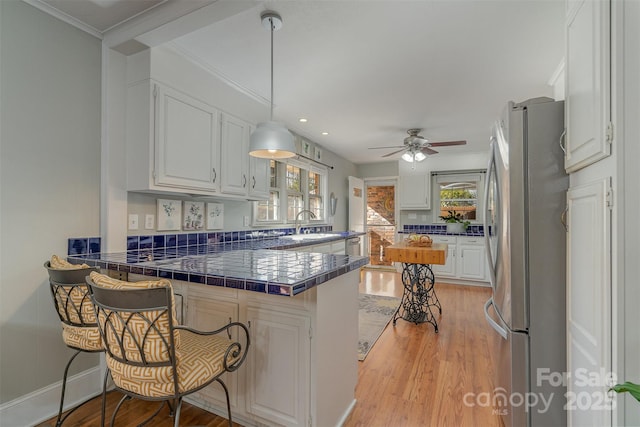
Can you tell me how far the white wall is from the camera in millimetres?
1636

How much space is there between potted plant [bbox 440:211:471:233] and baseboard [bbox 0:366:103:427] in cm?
544

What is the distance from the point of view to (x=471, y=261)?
516 centimetres

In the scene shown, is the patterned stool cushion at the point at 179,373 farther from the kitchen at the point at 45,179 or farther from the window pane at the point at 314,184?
the window pane at the point at 314,184

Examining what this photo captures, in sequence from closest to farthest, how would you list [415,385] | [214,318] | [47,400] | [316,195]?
[214,318] → [47,400] → [415,385] → [316,195]

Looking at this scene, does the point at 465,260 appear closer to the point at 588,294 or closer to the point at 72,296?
the point at 588,294

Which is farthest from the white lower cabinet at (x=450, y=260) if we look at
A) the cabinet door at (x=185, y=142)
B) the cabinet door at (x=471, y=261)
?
the cabinet door at (x=185, y=142)

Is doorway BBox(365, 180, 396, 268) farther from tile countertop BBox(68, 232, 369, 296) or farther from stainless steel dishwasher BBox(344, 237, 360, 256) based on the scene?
tile countertop BBox(68, 232, 369, 296)

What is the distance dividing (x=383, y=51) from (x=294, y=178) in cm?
267

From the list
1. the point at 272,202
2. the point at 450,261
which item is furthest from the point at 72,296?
the point at 450,261

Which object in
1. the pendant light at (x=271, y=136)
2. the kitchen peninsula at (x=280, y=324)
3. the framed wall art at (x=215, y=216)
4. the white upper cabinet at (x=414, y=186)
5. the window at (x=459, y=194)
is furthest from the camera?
the white upper cabinet at (x=414, y=186)

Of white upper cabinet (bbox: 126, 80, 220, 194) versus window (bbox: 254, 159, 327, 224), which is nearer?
white upper cabinet (bbox: 126, 80, 220, 194)

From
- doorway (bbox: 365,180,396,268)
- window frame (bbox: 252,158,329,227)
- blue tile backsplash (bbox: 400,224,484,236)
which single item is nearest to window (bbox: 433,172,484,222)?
blue tile backsplash (bbox: 400,224,484,236)

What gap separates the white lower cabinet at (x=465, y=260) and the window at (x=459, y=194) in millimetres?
534

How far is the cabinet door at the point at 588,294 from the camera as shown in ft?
3.17
